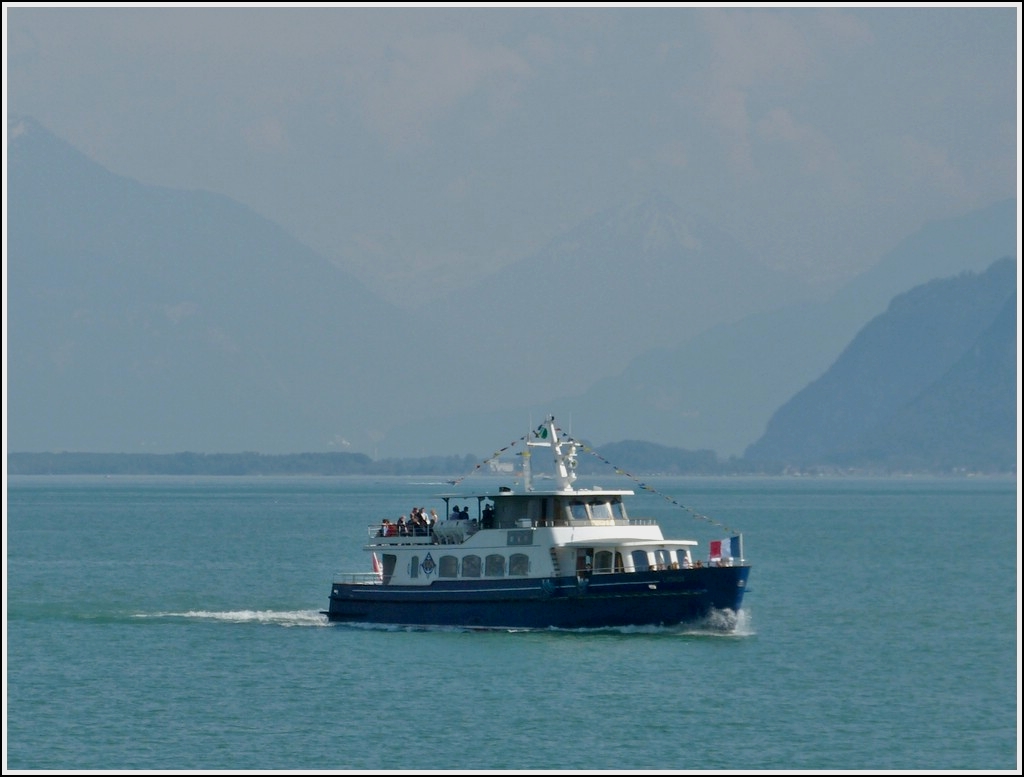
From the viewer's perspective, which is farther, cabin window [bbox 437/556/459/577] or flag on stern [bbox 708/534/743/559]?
→ cabin window [bbox 437/556/459/577]

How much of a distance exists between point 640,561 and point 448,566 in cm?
671

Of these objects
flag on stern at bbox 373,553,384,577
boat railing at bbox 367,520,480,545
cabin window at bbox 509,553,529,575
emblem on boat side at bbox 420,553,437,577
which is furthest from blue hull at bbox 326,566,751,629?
flag on stern at bbox 373,553,384,577

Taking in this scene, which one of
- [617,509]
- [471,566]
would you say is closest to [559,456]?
[617,509]

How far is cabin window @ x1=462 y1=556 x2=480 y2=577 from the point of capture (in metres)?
62.8

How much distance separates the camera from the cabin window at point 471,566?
62750 millimetres

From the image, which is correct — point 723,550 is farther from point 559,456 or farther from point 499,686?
point 499,686

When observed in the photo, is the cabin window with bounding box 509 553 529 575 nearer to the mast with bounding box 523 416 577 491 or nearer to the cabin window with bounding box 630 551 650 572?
the mast with bounding box 523 416 577 491

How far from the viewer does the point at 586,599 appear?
6062 cm

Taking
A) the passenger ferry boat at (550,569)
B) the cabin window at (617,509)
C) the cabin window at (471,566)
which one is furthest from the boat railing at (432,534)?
the cabin window at (617,509)

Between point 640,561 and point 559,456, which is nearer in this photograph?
point 640,561

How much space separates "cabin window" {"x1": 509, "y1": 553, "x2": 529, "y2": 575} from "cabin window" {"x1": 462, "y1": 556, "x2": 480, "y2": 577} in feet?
4.20

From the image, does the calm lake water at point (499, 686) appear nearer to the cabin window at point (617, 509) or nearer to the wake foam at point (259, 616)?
the wake foam at point (259, 616)

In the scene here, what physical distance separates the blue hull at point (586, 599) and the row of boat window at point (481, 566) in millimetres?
421

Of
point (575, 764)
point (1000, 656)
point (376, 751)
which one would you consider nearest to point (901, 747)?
point (575, 764)
